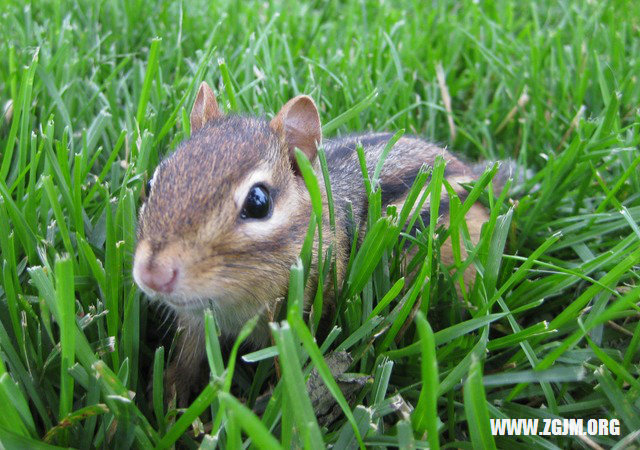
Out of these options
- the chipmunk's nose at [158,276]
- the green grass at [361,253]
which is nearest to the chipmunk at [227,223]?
the chipmunk's nose at [158,276]

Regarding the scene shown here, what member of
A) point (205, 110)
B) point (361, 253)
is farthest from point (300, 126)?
point (361, 253)

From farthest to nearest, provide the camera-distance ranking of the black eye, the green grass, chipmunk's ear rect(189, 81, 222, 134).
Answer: chipmunk's ear rect(189, 81, 222, 134), the black eye, the green grass

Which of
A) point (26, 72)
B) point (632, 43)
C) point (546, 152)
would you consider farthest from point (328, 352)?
point (632, 43)

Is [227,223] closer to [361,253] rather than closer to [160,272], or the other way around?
[160,272]

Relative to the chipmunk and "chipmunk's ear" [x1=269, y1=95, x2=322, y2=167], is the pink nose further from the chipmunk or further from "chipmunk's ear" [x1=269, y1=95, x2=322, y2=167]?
"chipmunk's ear" [x1=269, y1=95, x2=322, y2=167]

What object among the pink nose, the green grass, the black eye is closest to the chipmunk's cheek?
the pink nose

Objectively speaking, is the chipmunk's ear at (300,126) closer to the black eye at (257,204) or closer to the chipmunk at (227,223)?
the chipmunk at (227,223)
